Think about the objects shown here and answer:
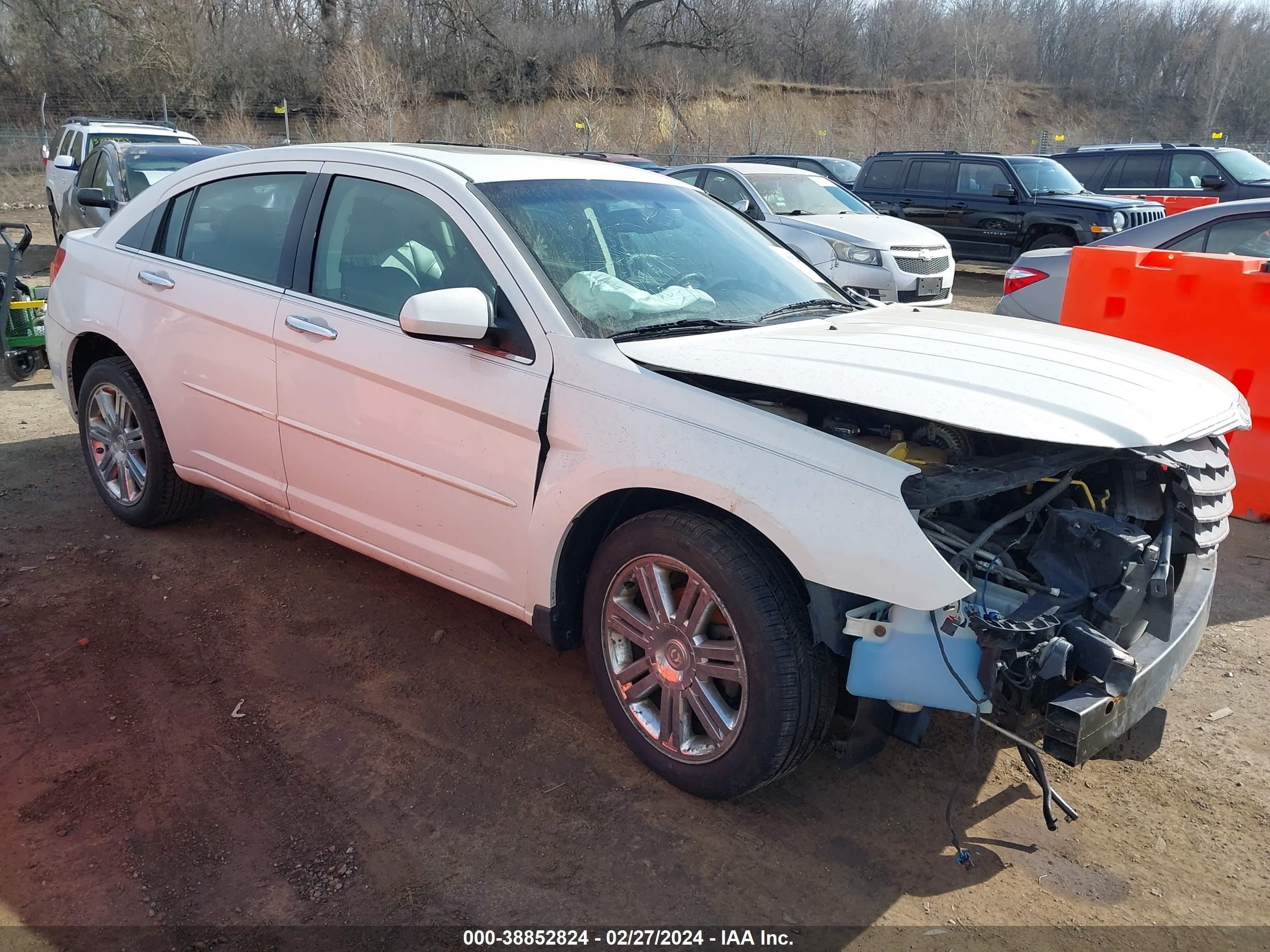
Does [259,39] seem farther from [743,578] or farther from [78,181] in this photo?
[743,578]

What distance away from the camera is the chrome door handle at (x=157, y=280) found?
4426mm

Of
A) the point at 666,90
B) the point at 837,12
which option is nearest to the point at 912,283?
the point at 666,90

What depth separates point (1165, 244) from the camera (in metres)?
7.42

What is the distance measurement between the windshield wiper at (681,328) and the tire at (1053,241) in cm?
1257

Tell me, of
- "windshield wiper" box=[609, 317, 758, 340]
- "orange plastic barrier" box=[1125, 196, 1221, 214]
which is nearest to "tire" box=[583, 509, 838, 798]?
"windshield wiper" box=[609, 317, 758, 340]

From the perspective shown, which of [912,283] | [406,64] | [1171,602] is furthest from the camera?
[406,64]

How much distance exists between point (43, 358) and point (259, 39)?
39508 mm

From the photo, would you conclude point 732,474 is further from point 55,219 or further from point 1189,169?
point 1189,169

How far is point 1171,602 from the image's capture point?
2.87 meters

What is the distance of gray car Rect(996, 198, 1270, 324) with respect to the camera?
22.8 ft

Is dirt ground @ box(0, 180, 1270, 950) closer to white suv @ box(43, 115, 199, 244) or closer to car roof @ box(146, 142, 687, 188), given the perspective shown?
car roof @ box(146, 142, 687, 188)

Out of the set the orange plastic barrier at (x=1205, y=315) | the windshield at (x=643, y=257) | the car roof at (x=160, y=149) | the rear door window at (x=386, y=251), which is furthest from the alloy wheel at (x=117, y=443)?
the car roof at (x=160, y=149)

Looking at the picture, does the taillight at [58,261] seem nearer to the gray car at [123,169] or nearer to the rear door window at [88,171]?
the gray car at [123,169]

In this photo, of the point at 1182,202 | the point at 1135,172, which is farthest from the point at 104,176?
the point at 1135,172
